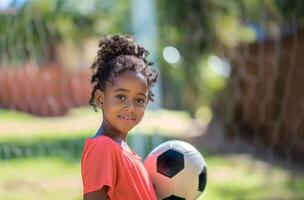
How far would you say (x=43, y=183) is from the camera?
4.38 m

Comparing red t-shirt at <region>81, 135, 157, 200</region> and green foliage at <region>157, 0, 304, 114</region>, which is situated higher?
green foliage at <region>157, 0, 304, 114</region>

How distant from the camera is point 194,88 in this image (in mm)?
8164

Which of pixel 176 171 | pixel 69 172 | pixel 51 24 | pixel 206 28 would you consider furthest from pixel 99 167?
pixel 206 28

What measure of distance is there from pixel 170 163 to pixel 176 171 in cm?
4

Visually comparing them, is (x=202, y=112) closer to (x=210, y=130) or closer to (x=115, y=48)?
(x=210, y=130)

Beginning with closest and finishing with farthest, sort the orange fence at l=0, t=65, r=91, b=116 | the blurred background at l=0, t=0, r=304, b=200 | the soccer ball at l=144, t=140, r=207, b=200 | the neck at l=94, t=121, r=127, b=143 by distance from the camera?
the neck at l=94, t=121, r=127, b=143 < the soccer ball at l=144, t=140, r=207, b=200 < the blurred background at l=0, t=0, r=304, b=200 < the orange fence at l=0, t=65, r=91, b=116

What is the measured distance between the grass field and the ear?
2.11 metres

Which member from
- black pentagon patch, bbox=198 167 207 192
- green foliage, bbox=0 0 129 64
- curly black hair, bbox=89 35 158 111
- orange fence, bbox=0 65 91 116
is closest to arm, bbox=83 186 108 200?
curly black hair, bbox=89 35 158 111

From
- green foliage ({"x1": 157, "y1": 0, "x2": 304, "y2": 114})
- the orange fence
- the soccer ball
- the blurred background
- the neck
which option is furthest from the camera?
the orange fence

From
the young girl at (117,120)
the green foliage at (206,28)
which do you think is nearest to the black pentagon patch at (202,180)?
the young girl at (117,120)

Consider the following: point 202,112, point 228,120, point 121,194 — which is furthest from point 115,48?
point 202,112

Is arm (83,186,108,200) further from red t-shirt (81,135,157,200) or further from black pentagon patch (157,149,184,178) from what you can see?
black pentagon patch (157,149,184,178)

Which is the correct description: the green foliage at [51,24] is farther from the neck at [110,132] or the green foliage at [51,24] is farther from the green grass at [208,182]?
the neck at [110,132]

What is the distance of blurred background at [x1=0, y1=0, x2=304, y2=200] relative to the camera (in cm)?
461
